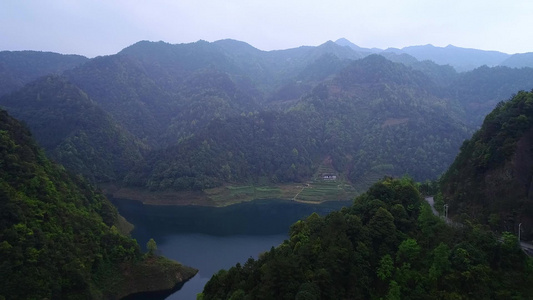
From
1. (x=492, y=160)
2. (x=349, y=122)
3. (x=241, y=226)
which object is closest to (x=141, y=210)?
(x=241, y=226)

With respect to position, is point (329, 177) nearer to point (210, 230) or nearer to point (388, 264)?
point (210, 230)

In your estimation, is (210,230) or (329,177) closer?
(210,230)

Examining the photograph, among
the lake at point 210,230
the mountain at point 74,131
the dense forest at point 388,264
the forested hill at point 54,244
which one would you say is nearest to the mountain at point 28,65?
the mountain at point 74,131

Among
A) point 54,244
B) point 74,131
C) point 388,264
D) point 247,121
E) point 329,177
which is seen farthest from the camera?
point 247,121

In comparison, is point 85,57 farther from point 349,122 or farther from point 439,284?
point 439,284

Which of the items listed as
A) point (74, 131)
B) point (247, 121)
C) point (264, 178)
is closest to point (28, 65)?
point (74, 131)

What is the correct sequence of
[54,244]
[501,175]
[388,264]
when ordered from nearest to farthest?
[388,264]
[501,175]
[54,244]

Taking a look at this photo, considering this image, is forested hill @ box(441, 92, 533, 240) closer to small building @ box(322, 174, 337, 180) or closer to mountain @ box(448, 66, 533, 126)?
small building @ box(322, 174, 337, 180)
